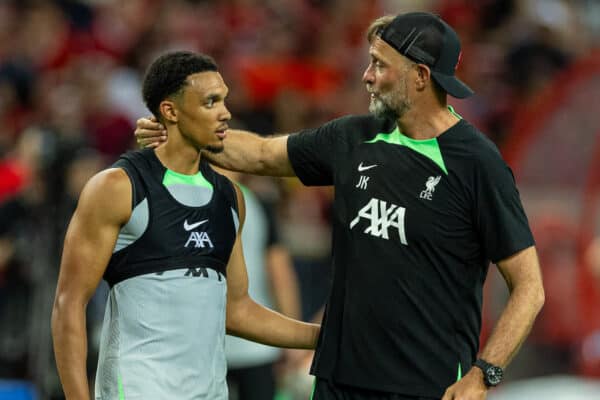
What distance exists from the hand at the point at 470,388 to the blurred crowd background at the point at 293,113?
294 centimetres

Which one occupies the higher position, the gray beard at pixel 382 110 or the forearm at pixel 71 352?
the gray beard at pixel 382 110

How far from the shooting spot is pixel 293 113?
440 inches

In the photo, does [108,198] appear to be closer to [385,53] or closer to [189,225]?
[189,225]

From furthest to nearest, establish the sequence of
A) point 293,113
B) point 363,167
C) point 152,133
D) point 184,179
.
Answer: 1. point 293,113
2. point 363,167
3. point 152,133
4. point 184,179

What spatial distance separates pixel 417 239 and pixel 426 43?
30.2 inches

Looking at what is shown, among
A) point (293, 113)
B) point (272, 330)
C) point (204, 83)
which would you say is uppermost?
point (204, 83)

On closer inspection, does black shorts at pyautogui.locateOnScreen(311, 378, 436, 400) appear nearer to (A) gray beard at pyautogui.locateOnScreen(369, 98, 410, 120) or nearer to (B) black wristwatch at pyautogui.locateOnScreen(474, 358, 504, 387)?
(B) black wristwatch at pyautogui.locateOnScreen(474, 358, 504, 387)

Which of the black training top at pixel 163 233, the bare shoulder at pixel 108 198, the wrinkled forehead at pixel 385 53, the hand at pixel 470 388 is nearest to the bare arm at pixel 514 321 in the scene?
the hand at pixel 470 388

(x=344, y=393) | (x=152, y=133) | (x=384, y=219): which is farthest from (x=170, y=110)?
(x=344, y=393)

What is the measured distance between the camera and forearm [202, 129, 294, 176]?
224 inches

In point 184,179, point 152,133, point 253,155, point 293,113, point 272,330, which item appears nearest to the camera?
point 184,179

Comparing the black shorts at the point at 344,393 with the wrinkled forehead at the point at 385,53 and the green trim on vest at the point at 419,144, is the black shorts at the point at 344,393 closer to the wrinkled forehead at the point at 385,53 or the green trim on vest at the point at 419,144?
the green trim on vest at the point at 419,144

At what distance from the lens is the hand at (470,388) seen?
4.99 meters

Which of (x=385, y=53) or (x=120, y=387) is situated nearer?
(x=120, y=387)
